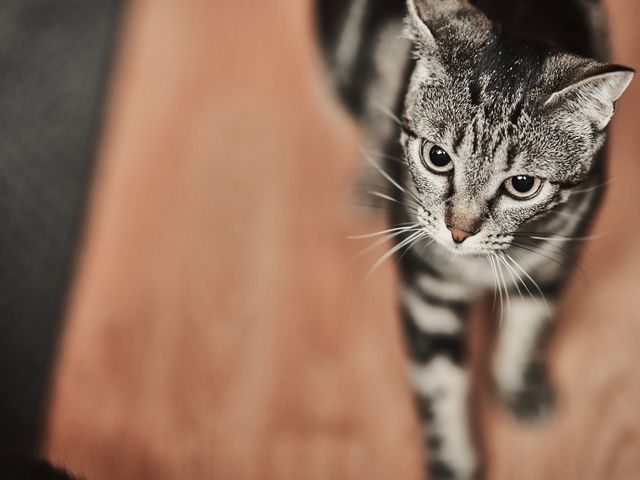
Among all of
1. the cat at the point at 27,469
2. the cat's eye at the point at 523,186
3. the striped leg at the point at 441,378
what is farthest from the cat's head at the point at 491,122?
the cat at the point at 27,469

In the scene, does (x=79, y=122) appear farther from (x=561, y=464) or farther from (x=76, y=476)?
(x=561, y=464)

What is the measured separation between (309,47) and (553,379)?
2.13 feet

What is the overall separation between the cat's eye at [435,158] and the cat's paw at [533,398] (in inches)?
15.5

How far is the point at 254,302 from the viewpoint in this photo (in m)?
0.98

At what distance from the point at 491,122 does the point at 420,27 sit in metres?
0.11

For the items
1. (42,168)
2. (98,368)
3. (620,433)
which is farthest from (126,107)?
(620,433)

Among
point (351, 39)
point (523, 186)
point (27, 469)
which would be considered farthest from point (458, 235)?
point (27, 469)

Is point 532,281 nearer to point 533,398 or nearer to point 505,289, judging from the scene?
point 505,289

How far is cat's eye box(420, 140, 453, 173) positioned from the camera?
606 millimetres

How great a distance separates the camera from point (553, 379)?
89cm

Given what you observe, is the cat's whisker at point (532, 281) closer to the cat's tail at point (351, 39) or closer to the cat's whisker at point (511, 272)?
the cat's whisker at point (511, 272)

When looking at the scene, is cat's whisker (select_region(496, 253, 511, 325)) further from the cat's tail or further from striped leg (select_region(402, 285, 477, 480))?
the cat's tail

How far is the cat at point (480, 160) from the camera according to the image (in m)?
0.56

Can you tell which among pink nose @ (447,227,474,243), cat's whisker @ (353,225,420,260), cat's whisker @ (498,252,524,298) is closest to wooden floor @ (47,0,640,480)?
cat's whisker @ (353,225,420,260)
